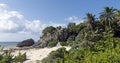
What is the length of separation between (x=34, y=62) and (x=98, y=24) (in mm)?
27959

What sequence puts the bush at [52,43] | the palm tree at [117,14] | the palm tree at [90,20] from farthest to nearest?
the palm tree at [90,20]
the bush at [52,43]
the palm tree at [117,14]

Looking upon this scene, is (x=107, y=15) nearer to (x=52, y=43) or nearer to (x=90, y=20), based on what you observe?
(x=90, y=20)

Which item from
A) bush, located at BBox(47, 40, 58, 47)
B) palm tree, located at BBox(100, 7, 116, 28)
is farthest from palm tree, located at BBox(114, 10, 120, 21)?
bush, located at BBox(47, 40, 58, 47)

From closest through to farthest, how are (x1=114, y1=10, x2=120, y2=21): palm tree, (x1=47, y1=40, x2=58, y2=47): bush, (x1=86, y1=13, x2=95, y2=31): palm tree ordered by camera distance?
(x1=114, y1=10, x2=120, y2=21): palm tree → (x1=47, y1=40, x2=58, y2=47): bush → (x1=86, y1=13, x2=95, y2=31): palm tree

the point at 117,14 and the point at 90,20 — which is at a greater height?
the point at 90,20

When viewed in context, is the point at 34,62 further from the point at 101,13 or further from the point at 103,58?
the point at 103,58

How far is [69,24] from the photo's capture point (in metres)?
86.7

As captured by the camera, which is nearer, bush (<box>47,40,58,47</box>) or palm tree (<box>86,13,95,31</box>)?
bush (<box>47,40,58,47</box>)

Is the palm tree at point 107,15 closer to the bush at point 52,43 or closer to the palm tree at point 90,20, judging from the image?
the palm tree at point 90,20

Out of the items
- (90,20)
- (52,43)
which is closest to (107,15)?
(90,20)

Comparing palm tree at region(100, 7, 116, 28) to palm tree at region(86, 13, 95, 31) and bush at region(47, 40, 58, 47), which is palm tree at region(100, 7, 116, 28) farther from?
bush at region(47, 40, 58, 47)

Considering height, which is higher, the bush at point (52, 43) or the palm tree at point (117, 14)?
the palm tree at point (117, 14)

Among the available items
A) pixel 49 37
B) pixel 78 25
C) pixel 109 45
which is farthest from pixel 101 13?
pixel 109 45

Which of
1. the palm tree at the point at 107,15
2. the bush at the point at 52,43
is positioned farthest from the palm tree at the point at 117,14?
the bush at the point at 52,43
